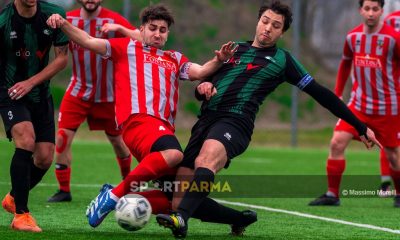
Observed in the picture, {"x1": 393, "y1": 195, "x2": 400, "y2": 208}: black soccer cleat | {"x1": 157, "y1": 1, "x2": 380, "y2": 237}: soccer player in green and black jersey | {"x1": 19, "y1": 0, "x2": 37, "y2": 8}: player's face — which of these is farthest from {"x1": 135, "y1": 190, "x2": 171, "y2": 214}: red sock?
{"x1": 393, "y1": 195, "x2": 400, "y2": 208}: black soccer cleat

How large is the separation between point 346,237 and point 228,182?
4.49 metres

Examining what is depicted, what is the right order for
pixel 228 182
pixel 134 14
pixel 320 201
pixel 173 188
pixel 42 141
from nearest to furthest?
pixel 173 188 → pixel 42 141 → pixel 320 201 → pixel 228 182 → pixel 134 14

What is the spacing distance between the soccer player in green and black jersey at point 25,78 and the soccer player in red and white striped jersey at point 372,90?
10.8 feet

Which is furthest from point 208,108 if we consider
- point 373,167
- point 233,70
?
point 373,167

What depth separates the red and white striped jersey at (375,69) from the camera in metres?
9.04

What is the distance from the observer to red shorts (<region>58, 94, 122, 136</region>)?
891cm

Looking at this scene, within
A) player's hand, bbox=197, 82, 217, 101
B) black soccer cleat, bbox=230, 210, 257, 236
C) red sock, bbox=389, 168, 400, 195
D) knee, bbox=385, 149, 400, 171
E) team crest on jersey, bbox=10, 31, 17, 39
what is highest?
team crest on jersey, bbox=10, 31, 17, 39

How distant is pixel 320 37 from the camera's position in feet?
60.8

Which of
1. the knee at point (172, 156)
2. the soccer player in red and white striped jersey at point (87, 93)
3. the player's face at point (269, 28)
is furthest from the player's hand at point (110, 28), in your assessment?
the knee at point (172, 156)

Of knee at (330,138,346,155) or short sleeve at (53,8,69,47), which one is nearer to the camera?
short sleeve at (53,8,69,47)

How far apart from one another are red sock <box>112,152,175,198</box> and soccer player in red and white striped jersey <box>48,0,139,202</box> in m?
2.66

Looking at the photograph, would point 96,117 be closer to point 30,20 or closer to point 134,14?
point 30,20

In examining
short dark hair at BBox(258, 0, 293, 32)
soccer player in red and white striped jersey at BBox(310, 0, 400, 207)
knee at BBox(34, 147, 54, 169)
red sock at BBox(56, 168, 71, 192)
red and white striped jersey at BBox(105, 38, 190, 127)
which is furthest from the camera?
soccer player in red and white striped jersey at BBox(310, 0, 400, 207)

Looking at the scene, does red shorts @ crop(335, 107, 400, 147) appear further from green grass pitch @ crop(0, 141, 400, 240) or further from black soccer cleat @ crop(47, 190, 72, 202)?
black soccer cleat @ crop(47, 190, 72, 202)
